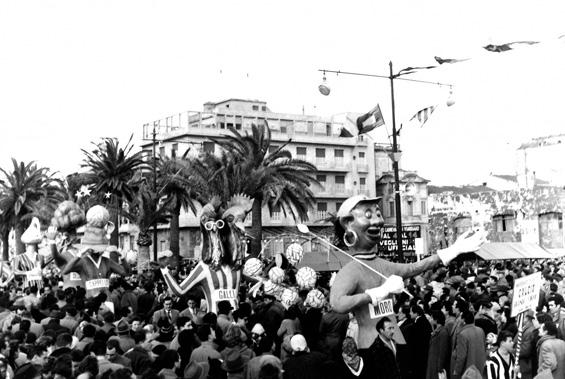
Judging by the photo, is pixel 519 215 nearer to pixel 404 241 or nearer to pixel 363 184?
pixel 363 184

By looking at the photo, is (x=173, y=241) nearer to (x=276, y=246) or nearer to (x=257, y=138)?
(x=257, y=138)

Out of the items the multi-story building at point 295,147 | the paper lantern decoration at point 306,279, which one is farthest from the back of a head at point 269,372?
the multi-story building at point 295,147

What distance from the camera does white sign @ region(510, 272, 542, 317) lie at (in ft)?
32.2

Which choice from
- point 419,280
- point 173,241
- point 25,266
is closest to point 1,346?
point 419,280

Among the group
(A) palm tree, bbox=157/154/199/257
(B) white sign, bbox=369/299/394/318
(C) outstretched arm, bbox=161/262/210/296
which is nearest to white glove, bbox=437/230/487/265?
(B) white sign, bbox=369/299/394/318

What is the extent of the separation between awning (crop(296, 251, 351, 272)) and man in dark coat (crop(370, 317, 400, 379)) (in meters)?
14.7

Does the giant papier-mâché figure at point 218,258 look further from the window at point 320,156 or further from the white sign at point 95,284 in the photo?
the window at point 320,156

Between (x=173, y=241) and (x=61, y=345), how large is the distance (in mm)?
32641

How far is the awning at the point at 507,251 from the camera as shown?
32.8 metres

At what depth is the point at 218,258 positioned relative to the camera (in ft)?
48.9

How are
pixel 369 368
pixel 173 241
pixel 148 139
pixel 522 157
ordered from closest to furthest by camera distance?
pixel 369 368 < pixel 173 241 < pixel 148 139 < pixel 522 157

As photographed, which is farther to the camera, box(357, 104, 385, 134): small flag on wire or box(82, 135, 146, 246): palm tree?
box(82, 135, 146, 246): palm tree

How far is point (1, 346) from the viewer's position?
9.16m

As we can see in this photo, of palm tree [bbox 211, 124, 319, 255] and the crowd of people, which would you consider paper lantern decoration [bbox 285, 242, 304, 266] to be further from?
palm tree [bbox 211, 124, 319, 255]
